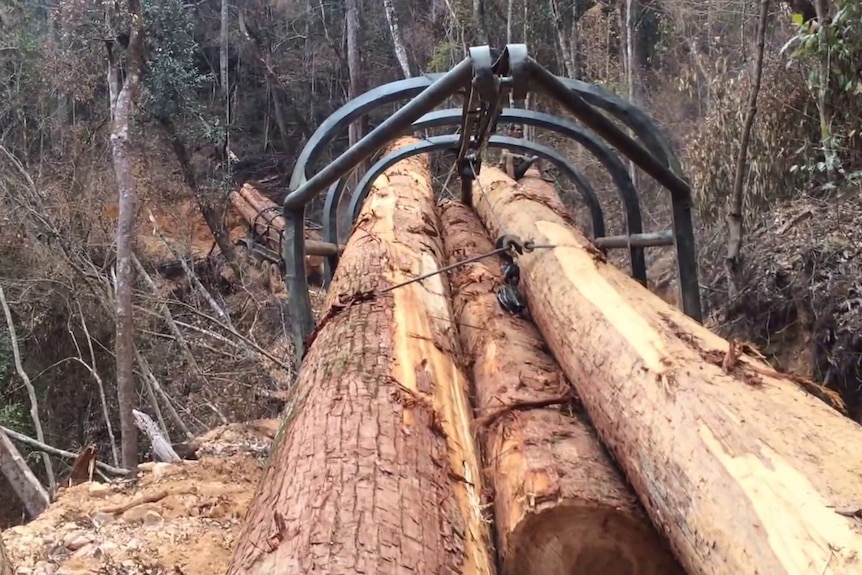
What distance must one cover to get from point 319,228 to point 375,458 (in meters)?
8.60

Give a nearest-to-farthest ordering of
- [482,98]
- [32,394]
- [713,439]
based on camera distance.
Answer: [713,439] < [482,98] < [32,394]

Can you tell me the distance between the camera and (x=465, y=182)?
4820 mm

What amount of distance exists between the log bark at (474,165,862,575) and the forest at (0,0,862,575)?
2 cm

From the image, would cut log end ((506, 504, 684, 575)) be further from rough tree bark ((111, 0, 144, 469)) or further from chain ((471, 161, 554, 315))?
rough tree bark ((111, 0, 144, 469))

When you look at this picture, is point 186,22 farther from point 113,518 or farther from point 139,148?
point 113,518

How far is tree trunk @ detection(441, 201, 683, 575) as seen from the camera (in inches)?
65.2

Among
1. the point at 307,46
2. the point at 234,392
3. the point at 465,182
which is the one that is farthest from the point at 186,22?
the point at 465,182

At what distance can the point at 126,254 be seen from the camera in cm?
655

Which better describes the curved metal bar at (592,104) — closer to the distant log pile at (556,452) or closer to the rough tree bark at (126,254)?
the distant log pile at (556,452)

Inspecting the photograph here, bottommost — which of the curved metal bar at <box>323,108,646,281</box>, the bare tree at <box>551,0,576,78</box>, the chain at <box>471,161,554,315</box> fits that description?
the chain at <box>471,161,554,315</box>

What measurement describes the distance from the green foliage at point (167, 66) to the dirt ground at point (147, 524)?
9836 millimetres

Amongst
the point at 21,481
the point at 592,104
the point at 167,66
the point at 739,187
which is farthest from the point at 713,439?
the point at 167,66

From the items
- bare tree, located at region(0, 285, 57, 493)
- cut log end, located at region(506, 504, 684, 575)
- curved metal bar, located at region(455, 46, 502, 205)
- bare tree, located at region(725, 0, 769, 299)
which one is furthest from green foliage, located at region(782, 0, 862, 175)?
bare tree, located at region(0, 285, 57, 493)

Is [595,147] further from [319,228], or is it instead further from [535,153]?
[319,228]
